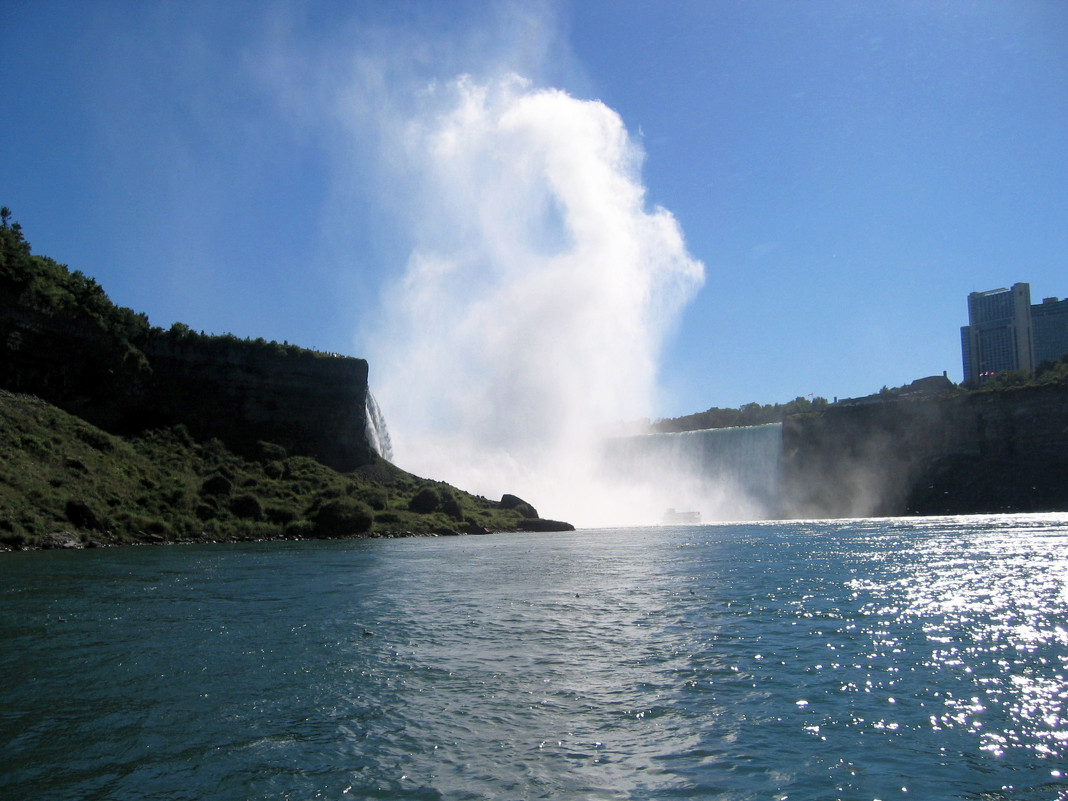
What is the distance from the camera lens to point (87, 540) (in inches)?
1569

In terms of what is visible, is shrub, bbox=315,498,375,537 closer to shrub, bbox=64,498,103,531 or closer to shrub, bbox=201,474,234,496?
shrub, bbox=201,474,234,496

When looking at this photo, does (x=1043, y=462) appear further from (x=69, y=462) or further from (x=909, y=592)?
(x=69, y=462)


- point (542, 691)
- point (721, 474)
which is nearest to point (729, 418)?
point (721, 474)

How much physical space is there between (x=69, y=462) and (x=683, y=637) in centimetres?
4614

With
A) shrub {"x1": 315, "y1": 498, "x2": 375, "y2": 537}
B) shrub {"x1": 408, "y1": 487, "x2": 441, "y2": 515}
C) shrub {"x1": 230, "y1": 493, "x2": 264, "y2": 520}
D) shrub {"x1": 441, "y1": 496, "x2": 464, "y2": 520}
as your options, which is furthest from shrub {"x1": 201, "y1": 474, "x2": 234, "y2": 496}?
shrub {"x1": 441, "y1": 496, "x2": 464, "y2": 520}

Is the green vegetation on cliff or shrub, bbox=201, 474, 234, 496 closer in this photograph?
the green vegetation on cliff

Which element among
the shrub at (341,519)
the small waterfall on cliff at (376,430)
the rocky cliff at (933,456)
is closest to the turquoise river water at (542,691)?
the shrub at (341,519)

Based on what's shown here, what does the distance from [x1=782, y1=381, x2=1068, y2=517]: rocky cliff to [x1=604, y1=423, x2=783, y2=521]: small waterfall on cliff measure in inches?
113

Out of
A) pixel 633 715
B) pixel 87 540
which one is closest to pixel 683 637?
pixel 633 715

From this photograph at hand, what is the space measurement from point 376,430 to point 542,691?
77.7 metres

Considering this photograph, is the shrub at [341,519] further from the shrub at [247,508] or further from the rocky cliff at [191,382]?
the rocky cliff at [191,382]

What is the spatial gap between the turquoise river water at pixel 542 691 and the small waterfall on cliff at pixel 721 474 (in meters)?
68.7

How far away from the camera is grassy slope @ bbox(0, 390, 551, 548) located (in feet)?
134

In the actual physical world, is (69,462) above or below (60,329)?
below
